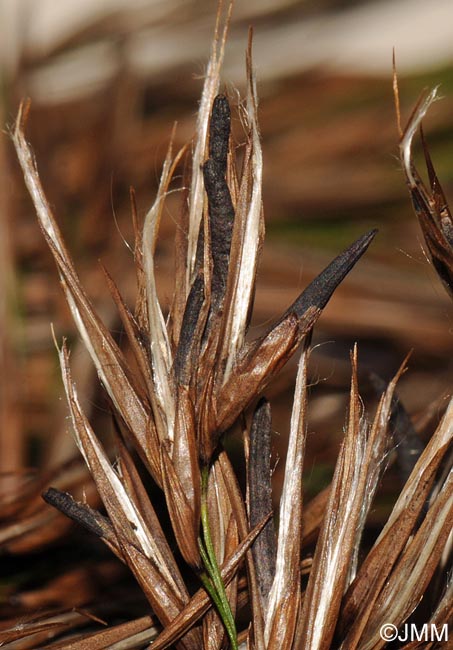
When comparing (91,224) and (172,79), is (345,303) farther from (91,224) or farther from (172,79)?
(172,79)

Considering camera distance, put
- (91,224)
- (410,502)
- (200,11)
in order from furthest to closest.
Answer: (200,11)
(91,224)
(410,502)

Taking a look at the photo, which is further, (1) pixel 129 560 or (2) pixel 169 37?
(2) pixel 169 37

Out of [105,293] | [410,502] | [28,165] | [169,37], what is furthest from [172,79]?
[410,502]

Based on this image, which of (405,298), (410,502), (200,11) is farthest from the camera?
(200,11)

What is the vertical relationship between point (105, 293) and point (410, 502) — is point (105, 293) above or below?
above
